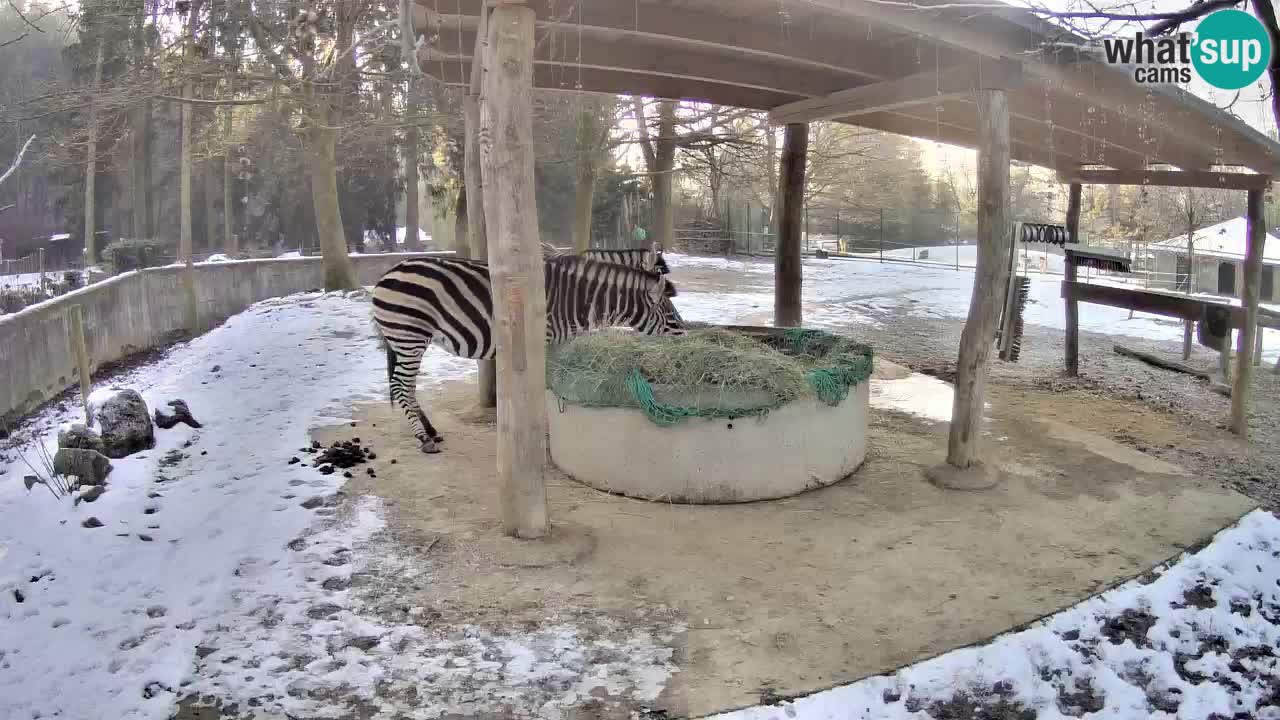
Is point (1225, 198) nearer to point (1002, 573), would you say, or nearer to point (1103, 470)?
point (1103, 470)

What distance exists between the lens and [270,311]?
1516 cm

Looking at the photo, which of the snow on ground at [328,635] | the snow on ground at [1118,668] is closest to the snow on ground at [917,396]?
the snow on ground at [328,635]

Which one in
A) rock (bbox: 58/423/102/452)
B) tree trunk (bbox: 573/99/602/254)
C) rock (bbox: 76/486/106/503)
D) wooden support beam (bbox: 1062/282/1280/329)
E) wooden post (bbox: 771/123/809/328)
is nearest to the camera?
rock (bbox: 76/486/106/503)

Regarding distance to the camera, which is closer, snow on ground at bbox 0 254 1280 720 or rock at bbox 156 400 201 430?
snow on ground at bbox 0 254 1280 720

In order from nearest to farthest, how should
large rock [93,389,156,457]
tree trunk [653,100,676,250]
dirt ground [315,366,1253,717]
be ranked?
1. dirt ground [315,366,1253,717]
2. large rock [93,389,156,457]
3. tree trunk [653,100,676,250]

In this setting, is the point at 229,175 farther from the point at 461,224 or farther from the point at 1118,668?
the point at 1118,668

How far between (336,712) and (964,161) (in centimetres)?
4157

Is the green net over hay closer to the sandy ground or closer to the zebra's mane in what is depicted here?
the zebra's mane

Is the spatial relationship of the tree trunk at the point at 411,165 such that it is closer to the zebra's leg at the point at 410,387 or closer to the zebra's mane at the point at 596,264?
the zebra's mane at the point at 596,264

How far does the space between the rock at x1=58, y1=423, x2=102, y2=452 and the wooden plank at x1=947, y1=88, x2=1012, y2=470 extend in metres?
6.30

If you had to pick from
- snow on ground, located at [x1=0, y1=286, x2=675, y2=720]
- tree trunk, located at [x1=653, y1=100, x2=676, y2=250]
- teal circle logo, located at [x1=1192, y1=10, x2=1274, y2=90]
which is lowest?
snow on ground, located at [x1=0, y1=286, x2=675, y2=720]

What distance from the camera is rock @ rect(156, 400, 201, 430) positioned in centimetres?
744

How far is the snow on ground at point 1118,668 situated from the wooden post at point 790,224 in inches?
214

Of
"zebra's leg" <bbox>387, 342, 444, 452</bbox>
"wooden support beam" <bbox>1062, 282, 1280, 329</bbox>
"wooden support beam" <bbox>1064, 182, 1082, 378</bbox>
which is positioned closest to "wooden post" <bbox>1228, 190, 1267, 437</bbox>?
"wooden support beam" <bbox>1062, 282, 1280, 329</bbox>
